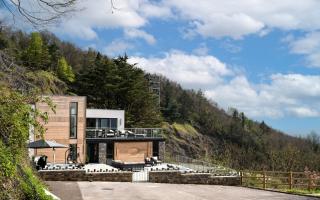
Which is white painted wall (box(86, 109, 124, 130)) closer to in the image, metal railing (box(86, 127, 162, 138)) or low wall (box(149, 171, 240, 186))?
metal railing (box(86, 127, 162, 138))

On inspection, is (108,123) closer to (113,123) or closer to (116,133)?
(113,123)

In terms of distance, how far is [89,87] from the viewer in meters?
56.9

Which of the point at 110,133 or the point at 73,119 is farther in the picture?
the point at 110,133

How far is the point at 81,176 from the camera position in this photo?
23.5 meters

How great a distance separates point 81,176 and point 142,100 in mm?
34588

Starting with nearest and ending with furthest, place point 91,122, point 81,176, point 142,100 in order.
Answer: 1. point 81,176
2. point 91,122
3. point 142,100

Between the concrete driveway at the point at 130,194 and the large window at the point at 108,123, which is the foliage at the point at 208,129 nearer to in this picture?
the large window at the point at 108,123

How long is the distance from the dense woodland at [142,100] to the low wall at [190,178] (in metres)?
8.04

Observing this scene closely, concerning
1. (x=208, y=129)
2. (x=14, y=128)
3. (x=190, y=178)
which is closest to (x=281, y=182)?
(x=190, y=178)

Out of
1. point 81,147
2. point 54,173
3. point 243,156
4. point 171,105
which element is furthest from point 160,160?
point 171,105

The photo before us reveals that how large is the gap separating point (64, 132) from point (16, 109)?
2679cm

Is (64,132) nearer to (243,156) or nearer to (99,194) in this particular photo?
(99,194)

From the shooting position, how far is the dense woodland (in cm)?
1385

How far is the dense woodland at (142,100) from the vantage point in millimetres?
13852
